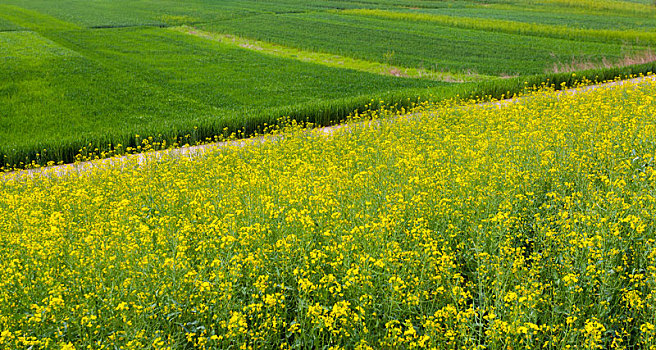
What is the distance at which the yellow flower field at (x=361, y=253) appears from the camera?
15.7 ft

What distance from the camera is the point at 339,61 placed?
102 ft

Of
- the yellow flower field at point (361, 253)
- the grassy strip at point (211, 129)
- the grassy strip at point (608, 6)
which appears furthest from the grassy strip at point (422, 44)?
the grassy strip at point (608, 6)

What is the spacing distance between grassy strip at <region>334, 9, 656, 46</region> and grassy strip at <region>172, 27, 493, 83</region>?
16005 mm

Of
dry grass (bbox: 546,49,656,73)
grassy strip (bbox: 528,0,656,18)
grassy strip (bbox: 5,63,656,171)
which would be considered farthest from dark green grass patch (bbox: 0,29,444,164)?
grassy strip (bbox: 528,0,656,18)

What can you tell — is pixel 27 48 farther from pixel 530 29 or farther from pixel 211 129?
pixel 530 29

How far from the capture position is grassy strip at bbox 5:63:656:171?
14.7m

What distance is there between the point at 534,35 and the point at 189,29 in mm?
26479

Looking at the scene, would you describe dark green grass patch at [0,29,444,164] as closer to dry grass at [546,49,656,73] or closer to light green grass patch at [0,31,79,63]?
light green grass patch at [0,31,79,63]

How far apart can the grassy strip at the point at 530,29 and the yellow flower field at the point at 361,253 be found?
30.5 meters

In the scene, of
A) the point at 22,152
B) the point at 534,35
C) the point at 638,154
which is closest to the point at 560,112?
the point at 638,154

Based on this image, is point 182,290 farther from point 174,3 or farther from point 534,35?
point 174,3

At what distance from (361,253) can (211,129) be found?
1110 cm

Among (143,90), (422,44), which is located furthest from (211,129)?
(422,44)

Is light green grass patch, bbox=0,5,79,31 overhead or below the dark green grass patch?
overhead
